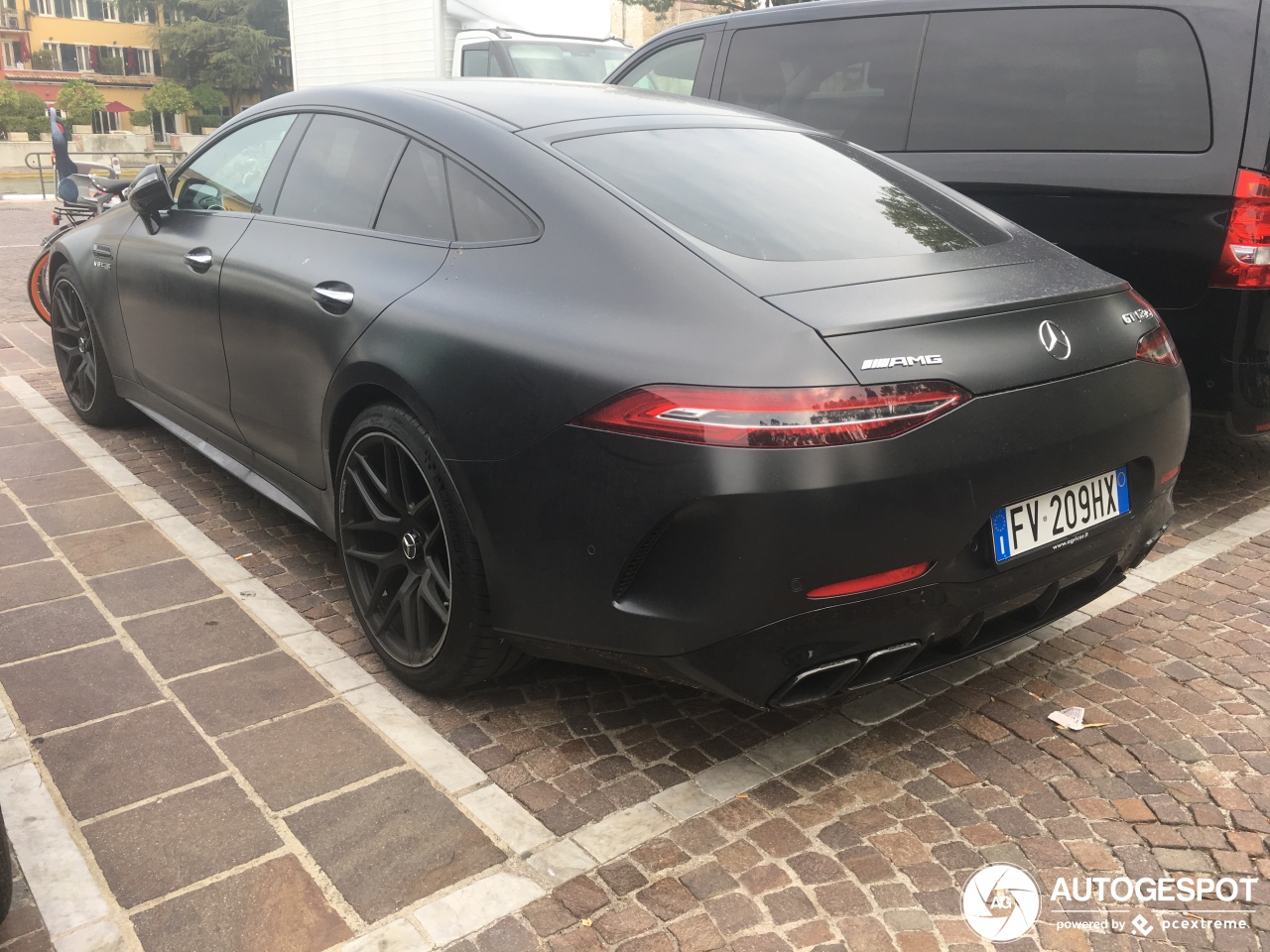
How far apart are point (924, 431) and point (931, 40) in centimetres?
347

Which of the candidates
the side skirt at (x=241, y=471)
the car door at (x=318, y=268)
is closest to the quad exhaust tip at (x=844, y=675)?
the car door at (x=318, y=268)

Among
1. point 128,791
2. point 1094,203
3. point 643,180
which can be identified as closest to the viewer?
point 128,791

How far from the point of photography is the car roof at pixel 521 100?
3209 mm

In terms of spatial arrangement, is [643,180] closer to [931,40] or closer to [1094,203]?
[1094,203]

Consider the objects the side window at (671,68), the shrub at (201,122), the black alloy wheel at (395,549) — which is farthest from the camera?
the shrub at (201,122)

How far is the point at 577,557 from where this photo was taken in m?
2.55

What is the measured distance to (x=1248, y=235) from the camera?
13.7 feet

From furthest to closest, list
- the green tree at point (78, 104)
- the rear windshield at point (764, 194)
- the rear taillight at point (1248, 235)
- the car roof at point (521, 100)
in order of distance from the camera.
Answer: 1. the green tree at point (78, 104)
2. the rear taillight at point (1248, 235)
3. the car roof at point (521, 100)
4. the rear windshield at point (764, 194)

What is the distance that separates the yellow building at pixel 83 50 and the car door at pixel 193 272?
2776 inches

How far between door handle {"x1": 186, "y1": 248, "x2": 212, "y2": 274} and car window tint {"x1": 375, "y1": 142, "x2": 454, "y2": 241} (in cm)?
104

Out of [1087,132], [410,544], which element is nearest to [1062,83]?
[1087,132]

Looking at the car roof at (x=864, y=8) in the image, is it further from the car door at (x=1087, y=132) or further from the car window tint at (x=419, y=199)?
the car window tint at (x=419, y=199)

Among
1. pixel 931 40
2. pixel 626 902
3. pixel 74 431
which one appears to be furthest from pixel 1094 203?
pixel 74 431

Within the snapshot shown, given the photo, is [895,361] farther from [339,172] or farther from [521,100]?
[339,172]
